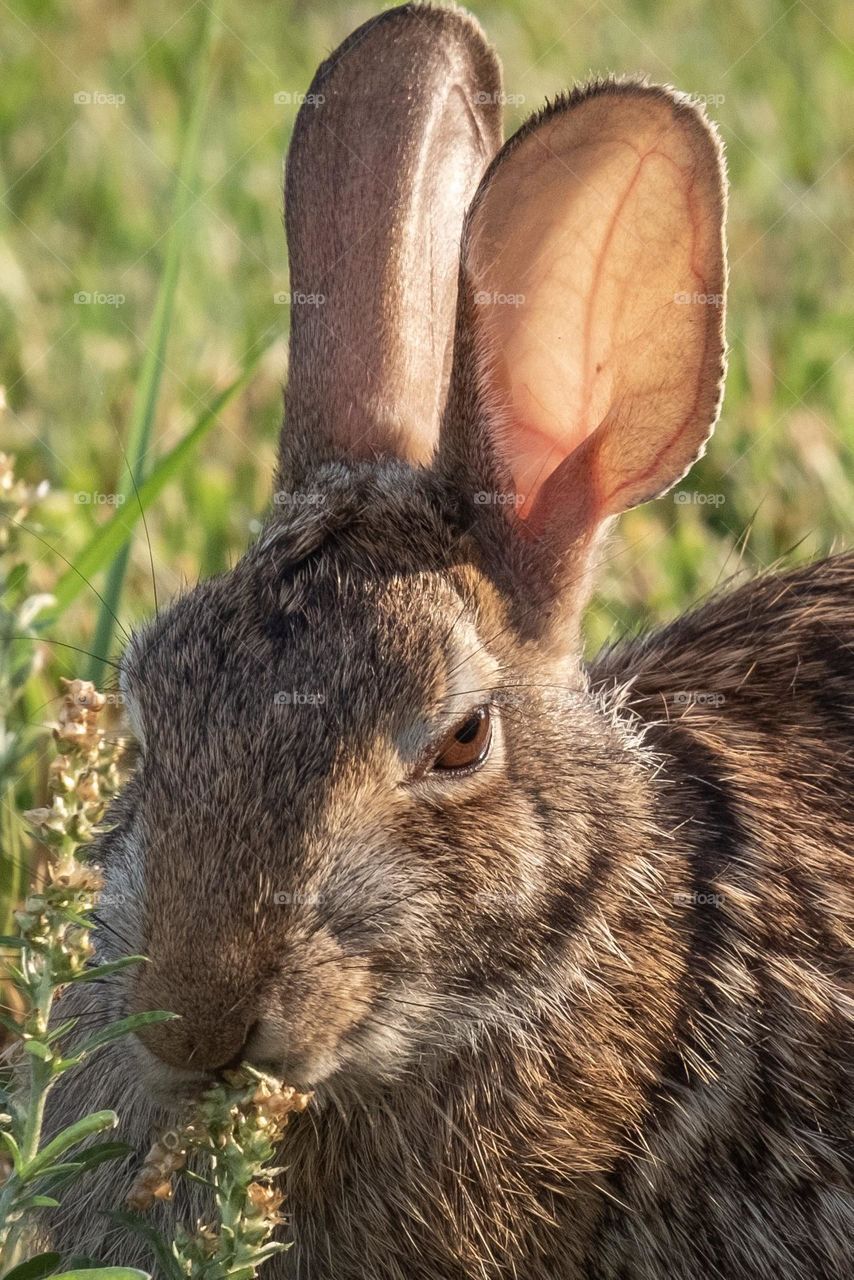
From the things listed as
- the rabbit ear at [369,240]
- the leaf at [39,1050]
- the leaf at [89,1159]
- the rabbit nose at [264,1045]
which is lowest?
the leaf at [89,1159]

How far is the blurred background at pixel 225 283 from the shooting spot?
19.7 feet

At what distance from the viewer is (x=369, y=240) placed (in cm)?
462

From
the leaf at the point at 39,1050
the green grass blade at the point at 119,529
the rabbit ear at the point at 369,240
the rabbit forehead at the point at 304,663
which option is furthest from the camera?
the green grass blade at the point at 119,529

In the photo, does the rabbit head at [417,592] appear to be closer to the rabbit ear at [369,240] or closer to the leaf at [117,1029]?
the rabbit ear at [369,240]

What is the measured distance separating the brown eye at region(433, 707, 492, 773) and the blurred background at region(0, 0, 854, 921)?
3.24ft

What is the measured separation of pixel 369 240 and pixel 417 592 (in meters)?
1.09

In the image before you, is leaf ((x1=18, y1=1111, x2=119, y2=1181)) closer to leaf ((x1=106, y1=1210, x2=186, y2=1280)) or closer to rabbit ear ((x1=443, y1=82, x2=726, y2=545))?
leaf ((x1=106, y1=1210, x2=186, y2=1280))

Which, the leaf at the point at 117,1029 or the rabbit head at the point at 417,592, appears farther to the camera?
the rabbit head at the point at 417,592

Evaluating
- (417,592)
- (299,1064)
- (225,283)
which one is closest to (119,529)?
(417,592)

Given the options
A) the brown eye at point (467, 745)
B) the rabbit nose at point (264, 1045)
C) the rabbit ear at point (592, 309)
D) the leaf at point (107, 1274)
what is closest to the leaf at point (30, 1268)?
the leaf at point (107, 1274)

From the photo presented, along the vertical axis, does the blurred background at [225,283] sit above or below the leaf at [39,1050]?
above

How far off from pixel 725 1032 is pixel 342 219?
2074 mm

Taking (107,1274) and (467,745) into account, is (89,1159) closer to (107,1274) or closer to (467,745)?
(107,1274)

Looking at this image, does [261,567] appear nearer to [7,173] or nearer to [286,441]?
[286,441]
